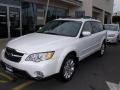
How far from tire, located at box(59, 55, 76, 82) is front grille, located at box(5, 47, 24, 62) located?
110 cm

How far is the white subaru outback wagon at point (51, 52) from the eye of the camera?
4367 mm

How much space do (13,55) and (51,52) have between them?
0.94 m

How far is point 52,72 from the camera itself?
449 centimetres

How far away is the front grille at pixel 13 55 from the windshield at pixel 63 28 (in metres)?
1.59

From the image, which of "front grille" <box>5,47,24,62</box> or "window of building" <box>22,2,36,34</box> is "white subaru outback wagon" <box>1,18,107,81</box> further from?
"window of building" <box>22,2,36,34</box>

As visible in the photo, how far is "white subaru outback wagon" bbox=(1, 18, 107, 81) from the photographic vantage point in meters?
4.37

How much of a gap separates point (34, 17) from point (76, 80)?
10.7m

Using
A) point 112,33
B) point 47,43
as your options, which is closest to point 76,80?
point 47,43

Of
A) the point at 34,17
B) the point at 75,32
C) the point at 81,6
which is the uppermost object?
the point at 81,6

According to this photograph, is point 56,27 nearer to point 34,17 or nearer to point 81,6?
point 34,17

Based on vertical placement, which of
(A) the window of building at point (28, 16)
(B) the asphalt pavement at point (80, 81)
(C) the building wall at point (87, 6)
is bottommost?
(B) the asphalt pavement at point (80, 81)

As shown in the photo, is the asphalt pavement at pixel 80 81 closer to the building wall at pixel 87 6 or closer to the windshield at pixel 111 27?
the windshield at pixel 111 27

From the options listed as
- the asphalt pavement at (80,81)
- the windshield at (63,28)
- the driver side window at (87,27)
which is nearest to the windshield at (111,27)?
the driver side window at (87,27)

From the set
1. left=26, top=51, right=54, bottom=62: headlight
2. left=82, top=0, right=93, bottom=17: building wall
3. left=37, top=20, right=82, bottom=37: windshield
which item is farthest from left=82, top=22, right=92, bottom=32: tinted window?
left=82, top=0, right=93, bottom=17: building wall
